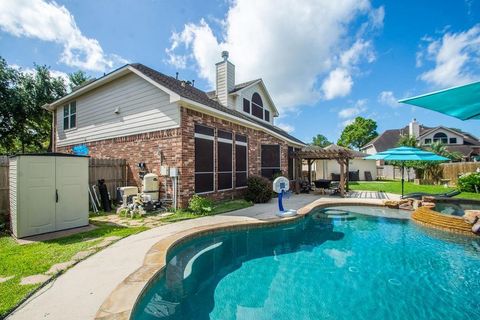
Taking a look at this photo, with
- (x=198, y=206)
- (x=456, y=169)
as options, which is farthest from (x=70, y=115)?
(x=456, y=169)

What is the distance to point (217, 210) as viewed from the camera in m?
8.20

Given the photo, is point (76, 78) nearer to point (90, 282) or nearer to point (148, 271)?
point (90, 282)

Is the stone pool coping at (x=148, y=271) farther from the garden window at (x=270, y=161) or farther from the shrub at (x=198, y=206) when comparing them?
the garden window at (x=270, y=161)

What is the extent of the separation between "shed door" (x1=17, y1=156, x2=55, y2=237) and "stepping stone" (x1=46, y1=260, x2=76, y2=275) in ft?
8.17

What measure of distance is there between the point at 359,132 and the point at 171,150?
4672 centimetres

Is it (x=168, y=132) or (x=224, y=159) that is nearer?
(x=168, y=132)

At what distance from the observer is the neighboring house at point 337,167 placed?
22.5 metres

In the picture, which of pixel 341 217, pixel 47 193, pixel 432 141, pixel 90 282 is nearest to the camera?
pixel 90 282

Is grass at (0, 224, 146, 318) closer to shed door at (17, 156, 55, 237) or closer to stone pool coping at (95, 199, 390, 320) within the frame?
shed door at (17, 156, 55, 237)

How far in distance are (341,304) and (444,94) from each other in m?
3.06

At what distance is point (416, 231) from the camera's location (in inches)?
267

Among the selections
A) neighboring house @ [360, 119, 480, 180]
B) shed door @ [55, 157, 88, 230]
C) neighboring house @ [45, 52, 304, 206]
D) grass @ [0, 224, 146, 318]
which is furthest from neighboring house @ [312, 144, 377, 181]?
grass @ [0, 224, 146, 318]

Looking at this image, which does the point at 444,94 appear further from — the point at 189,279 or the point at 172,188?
the point at 172,188

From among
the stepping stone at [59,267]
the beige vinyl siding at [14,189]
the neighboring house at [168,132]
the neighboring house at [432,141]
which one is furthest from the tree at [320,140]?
the stepping stone at [59,267]
